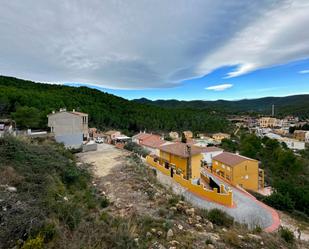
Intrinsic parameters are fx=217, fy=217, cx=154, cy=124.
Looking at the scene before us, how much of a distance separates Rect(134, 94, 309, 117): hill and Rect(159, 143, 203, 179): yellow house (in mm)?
108913

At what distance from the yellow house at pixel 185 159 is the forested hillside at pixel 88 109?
17.2 metres

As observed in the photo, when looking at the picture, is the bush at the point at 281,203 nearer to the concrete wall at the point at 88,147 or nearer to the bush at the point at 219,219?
the bush at the point at 219,219

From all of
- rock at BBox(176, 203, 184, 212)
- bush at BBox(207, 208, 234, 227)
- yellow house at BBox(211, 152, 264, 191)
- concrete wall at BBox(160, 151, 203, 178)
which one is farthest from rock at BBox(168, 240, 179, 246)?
yellow house at BBox(211, 152, 264, 191)

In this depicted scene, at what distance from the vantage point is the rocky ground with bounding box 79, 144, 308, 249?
17.3 ft

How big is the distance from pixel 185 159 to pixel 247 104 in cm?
18957

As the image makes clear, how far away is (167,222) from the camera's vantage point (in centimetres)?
591

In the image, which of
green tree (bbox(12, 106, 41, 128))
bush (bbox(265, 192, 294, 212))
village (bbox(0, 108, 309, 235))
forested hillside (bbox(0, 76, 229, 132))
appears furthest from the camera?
forested hillside (bbox(0, 76, 229, 132))

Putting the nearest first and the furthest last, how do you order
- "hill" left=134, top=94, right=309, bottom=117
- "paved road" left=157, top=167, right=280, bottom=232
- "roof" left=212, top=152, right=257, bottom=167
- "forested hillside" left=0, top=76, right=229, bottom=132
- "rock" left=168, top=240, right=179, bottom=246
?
"rock" left=168, top=240, right=179, bottom=246
"paved road" left=157, top=167, right=280, bottom=232
"roof" left=212, top=152, right=257, bottom=167
"forested hillside" left=0, top=76, right=229, bottom=132
"hill" left=134, top=94, right=309, bottom=117

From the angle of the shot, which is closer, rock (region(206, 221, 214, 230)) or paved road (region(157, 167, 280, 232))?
rock (region(206, 221, 214, 230))

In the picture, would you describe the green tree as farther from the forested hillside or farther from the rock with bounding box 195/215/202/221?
the rock with bounding box 195/215/202/221

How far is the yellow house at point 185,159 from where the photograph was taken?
1694 centimetres

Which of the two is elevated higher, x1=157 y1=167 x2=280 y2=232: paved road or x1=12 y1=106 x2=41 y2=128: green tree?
x1=12 y1=106 x2=41 y2=128: green tree

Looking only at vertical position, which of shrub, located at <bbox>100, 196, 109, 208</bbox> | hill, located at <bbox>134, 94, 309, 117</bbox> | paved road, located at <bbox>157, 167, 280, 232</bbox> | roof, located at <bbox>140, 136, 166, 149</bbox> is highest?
hill, located at <bbox>134, 94, 309, 117</bbox>

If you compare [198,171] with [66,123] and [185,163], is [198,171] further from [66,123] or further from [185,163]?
[66,123]
